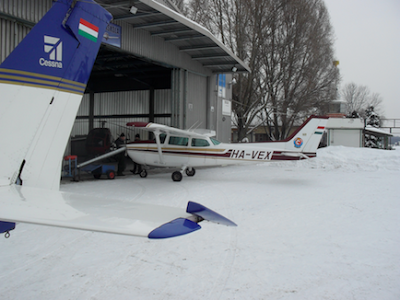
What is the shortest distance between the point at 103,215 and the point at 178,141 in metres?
9.91

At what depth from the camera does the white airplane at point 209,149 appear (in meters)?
10.8

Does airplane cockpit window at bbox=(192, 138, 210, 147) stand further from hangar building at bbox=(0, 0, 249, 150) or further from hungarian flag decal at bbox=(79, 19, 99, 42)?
hungarian flag decal at bbox=(79, 19, 99, 42)

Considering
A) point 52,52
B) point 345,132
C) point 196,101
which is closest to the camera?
point 52,52

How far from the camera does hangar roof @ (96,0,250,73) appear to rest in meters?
9.72

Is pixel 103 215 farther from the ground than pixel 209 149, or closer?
farther from the ground

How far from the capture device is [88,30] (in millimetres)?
3096

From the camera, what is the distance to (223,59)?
1582 cm

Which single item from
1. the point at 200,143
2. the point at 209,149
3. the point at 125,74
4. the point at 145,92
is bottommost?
the point at 209,149

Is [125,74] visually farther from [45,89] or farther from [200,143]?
[45,89]

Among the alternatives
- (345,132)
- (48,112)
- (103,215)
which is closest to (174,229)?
(103,215)

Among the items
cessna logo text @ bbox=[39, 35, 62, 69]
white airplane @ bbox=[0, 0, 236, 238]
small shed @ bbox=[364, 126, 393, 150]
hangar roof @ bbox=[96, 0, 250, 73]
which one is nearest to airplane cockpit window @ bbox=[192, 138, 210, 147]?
hangar roof @ bbox=[96, 0, 250, 73]

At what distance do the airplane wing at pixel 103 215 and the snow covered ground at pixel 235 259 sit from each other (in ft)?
4.82

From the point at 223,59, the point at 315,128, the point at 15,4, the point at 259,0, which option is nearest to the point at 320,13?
the point at 259,0

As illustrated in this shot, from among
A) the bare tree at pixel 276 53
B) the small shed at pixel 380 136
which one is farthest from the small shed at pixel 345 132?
the small shed at pixel 380 136
